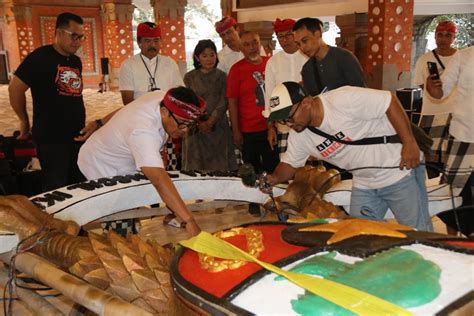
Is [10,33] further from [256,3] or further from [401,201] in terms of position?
[401,201]

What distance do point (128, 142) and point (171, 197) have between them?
382 mm

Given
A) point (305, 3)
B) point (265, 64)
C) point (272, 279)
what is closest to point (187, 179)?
point (265, 64)

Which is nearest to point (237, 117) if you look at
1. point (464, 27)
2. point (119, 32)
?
point (464, 27)

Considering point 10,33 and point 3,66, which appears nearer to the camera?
point 10,33

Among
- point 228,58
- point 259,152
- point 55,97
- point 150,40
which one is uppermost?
point 150,40

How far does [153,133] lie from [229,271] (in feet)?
4.07

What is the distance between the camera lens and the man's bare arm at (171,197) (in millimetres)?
2195

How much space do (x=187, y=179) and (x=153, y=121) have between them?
63cm

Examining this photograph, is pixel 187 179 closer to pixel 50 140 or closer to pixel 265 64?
pixel 50 140

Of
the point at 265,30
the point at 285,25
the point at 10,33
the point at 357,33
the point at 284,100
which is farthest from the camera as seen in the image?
the point at 10,33

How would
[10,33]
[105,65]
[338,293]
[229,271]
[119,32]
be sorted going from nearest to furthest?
[338,293] < [229,271] < [119,32] < [105,65] < [10,33]

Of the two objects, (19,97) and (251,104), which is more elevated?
(19,97)

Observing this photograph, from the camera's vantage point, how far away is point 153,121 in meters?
2.47

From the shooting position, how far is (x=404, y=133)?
231 cm
